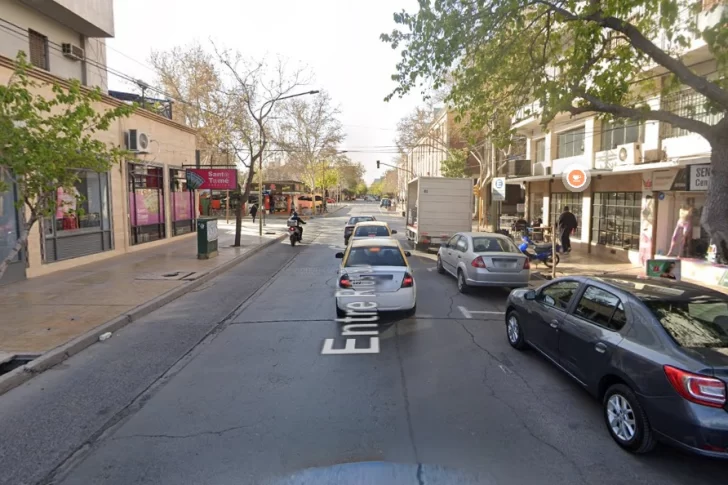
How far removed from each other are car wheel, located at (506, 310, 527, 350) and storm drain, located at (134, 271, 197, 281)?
8770mm

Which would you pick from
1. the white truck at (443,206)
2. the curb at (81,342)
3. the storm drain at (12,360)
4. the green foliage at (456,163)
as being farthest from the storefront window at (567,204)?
the storm drain at (12,360)

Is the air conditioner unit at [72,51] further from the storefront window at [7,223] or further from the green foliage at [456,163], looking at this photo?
the green foliage at [456,163]

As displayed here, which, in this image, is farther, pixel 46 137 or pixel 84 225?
pixel 84 225

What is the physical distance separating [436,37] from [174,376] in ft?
23.4

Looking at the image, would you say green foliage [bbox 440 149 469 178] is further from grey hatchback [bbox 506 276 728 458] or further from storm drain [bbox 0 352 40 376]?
storm drain [bbox 0 352 40 376]

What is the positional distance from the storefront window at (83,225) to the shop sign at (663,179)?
642 inches

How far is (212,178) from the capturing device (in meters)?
20.4

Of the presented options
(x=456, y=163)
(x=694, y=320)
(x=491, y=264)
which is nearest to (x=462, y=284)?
(x=491, y=264)

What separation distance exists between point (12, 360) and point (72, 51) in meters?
13.7

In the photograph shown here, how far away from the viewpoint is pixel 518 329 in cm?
694

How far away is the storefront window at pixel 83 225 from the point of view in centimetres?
1348

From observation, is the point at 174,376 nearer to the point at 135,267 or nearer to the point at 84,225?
the point at 135,267

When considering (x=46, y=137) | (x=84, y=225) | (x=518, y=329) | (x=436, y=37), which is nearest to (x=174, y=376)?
(x=46, y=137)

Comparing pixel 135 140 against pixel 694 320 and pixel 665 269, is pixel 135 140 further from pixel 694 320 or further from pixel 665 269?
pixel 694 320
